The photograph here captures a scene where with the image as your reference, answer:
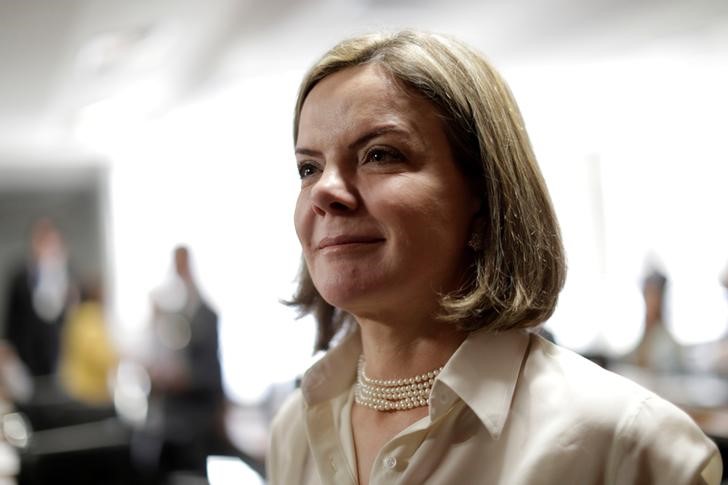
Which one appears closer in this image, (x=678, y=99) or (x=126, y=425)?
(x=126, y=425)

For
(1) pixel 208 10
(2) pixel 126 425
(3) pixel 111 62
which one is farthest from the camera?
(3) pixel 111 62

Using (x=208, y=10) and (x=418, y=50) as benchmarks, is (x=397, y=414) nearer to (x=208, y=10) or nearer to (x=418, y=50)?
(x=418, y=50)

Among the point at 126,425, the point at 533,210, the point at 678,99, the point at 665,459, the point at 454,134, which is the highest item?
the point at 454,134

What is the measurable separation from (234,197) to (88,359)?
347 centimetres

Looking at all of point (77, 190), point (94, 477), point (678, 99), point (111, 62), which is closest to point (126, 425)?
point (94, 477)

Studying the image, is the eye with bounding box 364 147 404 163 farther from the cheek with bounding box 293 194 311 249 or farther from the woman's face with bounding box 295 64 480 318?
the cheek with bounding box 293 194 311 249

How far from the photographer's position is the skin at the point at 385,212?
1.06 m

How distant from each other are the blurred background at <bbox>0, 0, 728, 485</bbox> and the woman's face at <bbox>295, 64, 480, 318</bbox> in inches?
14.1

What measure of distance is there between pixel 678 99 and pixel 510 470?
7194 mm

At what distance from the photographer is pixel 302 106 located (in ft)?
3.91

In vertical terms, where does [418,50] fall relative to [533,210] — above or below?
above

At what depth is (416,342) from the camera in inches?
45.1

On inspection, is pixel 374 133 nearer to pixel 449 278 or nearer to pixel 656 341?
pixel 449 278

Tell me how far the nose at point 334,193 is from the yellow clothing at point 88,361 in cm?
562
